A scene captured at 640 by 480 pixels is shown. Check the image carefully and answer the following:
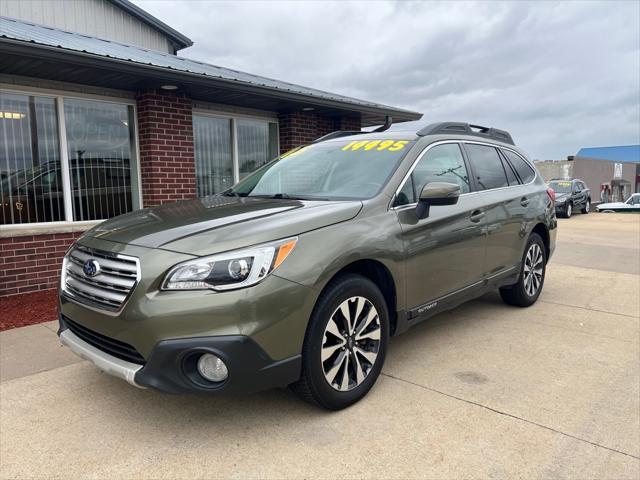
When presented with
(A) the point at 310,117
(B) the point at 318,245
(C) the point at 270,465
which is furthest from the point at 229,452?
(A) the point at 310,117

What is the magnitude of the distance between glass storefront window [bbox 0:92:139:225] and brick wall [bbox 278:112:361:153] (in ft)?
9.59

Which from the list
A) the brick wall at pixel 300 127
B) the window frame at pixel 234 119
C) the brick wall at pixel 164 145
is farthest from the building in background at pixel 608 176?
the brick wall at pixel 164 145

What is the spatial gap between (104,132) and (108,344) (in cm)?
501

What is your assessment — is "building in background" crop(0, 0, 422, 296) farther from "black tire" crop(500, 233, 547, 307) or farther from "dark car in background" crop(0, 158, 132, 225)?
"black tire" crop(500, 233, 547, 307)

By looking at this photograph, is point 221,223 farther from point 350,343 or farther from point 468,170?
point 468,170

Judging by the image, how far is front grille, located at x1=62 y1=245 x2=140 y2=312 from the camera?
2.58 meters

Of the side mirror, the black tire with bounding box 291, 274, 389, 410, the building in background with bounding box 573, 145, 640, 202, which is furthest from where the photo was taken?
the building in background with bounding box 573, 145, 640, 202

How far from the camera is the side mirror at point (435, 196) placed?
3.35 meters

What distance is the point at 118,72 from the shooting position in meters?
5.88

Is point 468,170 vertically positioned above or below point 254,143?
below

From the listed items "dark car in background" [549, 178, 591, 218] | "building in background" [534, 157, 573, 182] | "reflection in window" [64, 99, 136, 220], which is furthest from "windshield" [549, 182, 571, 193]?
"reflection in window" [64, 99, 136, 220]

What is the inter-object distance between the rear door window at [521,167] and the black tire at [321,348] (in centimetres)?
280

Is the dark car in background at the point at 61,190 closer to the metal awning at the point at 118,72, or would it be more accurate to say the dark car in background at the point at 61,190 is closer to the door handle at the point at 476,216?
the metal awning at the point at 118,72

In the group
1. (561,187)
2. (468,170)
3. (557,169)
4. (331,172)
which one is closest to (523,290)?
(468,170)
